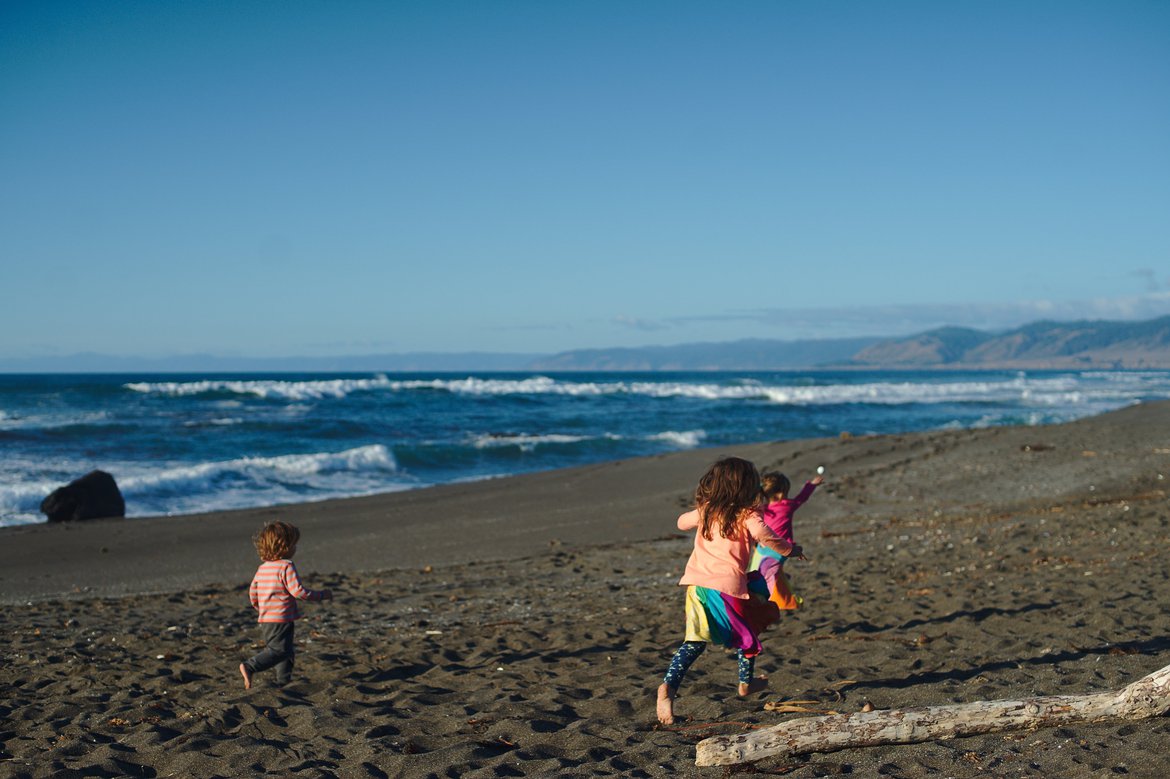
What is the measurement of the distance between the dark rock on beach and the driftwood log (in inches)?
498

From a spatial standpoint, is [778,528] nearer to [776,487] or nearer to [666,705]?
[776,487]

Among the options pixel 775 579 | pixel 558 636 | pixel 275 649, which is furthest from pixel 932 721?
pixel 275 649

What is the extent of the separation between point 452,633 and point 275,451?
1737 centimetres

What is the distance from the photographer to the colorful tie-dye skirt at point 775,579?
5.55 metres

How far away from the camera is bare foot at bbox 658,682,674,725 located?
15.3 feet

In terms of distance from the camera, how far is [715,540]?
487cm

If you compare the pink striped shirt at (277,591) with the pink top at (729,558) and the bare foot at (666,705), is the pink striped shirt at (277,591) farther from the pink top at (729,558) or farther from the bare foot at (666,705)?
the pink top at (729,558)

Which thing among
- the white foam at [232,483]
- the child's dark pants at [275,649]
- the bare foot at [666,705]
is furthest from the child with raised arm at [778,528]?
the white foam at [232,483]

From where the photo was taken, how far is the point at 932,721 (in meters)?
4.01

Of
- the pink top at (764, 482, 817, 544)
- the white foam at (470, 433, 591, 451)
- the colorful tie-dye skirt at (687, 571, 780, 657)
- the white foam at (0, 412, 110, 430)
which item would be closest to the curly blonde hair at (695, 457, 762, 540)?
the colorful tie-dye skirt at (687, 571, 780, 657)

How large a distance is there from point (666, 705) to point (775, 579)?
4.18 ft

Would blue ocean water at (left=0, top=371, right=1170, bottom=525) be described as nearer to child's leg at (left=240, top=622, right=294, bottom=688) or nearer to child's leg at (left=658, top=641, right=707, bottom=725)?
child's leg at (left=240, top=622, right=294, bottom=688)

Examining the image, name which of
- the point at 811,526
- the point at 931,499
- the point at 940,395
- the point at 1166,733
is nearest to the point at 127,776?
the point at 1166,733

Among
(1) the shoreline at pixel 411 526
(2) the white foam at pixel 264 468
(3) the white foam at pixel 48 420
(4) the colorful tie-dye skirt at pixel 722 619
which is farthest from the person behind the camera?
(3) the white foam at pixel 48 420
